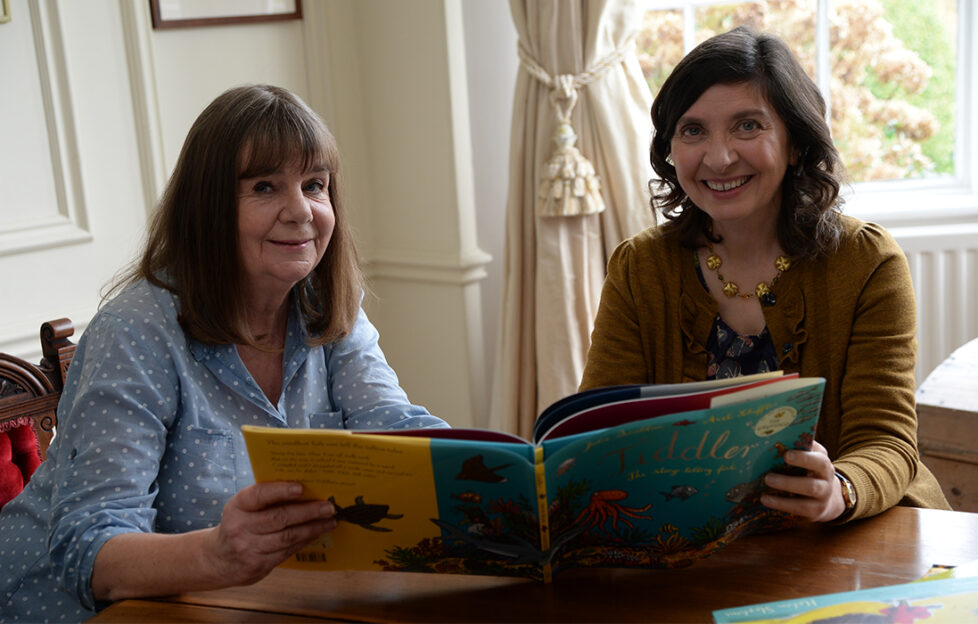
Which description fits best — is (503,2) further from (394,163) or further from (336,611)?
(336,611)

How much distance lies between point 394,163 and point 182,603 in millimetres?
1982

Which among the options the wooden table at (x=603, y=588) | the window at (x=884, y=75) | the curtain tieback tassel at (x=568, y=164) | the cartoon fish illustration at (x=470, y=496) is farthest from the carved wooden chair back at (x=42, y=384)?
the window at (x=884, y=75)

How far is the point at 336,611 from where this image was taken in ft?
3.57

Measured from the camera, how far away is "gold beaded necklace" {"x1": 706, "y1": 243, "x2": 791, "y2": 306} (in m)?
1.61

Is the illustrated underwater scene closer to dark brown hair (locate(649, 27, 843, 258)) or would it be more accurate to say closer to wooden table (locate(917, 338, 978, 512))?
dark brown hair (locate(649, 27, 843, 258))

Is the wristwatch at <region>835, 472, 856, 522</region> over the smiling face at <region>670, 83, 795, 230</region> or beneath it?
beneath

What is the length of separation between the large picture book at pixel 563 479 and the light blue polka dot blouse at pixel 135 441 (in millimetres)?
255

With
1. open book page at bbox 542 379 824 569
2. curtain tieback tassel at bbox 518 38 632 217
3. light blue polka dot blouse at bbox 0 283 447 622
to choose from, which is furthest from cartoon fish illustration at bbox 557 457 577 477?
curtain tieback tassel at bbox 518 38 632 217

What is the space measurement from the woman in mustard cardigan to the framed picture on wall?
52.4 inches

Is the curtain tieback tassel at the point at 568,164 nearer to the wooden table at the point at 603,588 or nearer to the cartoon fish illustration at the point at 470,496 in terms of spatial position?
the wooden table at the point at 603,588

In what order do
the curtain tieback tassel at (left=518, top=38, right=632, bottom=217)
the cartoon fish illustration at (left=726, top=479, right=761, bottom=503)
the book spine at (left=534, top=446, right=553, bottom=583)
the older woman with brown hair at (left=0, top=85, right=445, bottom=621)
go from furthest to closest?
1. the curtain tieback tassel at (left=518, top=38, right=632, bottom=217)
2. the older woman with brown hair at (left=0, top=85, right=445, bottom=621)
3. the cartoon fish illustration at (left=726, top=479, right=761, bottom=503)
4. the book spine at (left=534, top=446, right=553, bottom=583)

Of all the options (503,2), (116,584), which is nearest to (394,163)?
(503,2)

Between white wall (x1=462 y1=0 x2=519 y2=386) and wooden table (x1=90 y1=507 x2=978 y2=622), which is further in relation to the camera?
white wall (x1=462 y1=0 x2=519 y2=386)

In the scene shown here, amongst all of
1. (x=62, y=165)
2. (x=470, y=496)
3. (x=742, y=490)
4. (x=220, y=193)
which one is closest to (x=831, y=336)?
(x=742, y=490)
